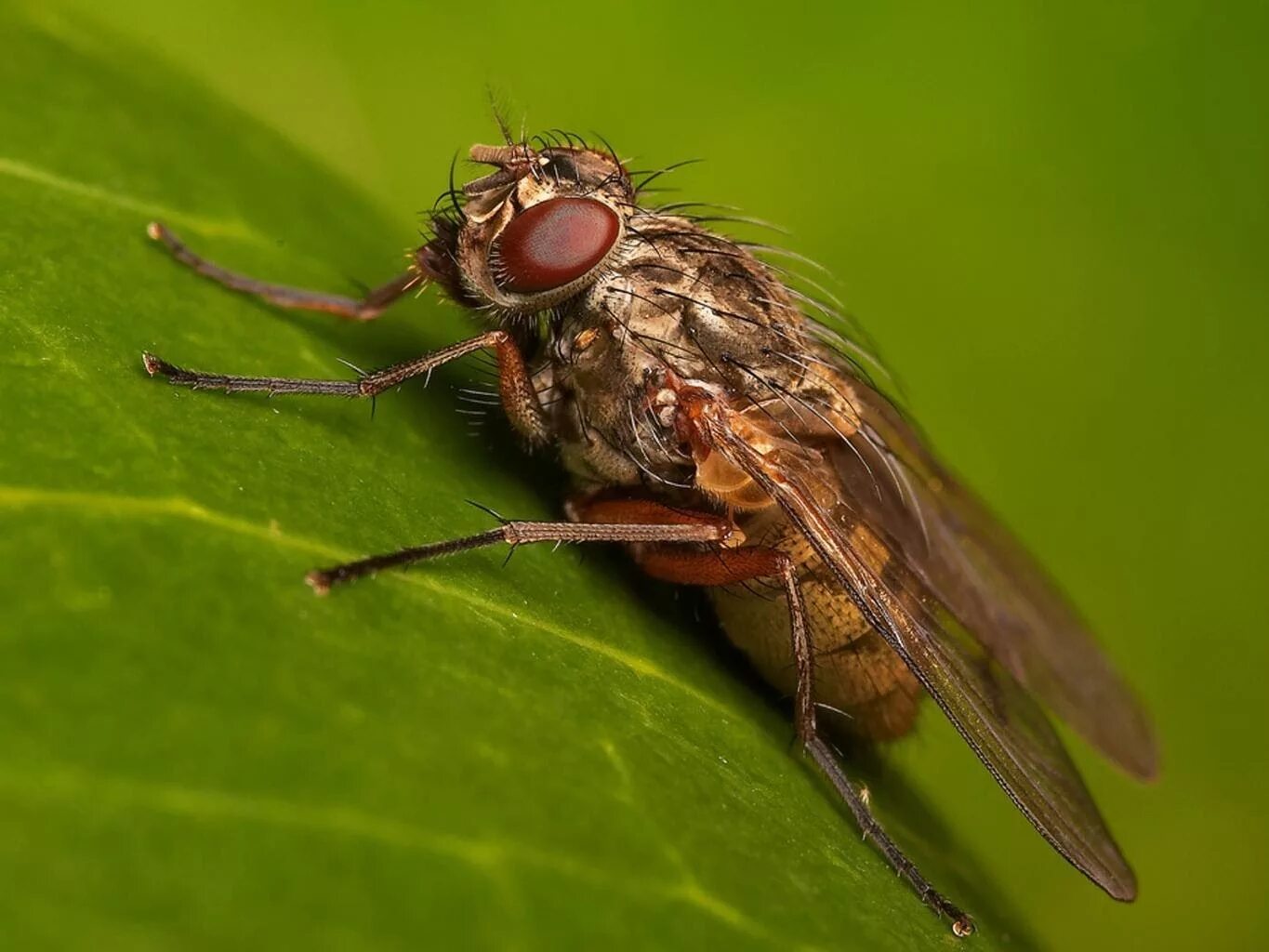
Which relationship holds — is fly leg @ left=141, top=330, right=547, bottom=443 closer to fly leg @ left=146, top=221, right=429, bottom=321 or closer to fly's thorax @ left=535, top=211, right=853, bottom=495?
fly's thorax @ left=535, top=211, right=853, bottom=495

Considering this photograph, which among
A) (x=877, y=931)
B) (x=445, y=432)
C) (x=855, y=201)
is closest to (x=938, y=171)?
(x=855, y=201)

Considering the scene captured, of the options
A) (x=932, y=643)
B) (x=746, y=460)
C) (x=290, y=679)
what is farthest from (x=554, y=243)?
(x=290, y=679)

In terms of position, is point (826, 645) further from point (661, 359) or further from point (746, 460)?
point (661, 359)

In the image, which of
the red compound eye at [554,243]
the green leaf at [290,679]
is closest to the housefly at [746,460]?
the red compound eye at [554,243]

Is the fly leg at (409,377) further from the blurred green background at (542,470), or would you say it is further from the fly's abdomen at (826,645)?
the fly's abdomen at (826,645)

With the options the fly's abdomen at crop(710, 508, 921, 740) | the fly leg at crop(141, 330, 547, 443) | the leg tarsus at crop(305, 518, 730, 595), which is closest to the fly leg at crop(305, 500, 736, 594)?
the leg tarsus at crop(305, 518, 730, 595)
